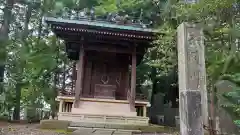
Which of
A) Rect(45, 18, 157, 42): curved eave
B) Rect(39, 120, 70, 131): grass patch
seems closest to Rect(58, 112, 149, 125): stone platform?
Rect(39, 120, 70, 131): grass patch

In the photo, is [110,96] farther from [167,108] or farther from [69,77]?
[69,77]

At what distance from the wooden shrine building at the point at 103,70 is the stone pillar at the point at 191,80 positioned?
6.35 m

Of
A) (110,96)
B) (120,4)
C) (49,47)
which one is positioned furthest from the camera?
(49,47)

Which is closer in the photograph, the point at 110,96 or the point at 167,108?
the point at 110,96

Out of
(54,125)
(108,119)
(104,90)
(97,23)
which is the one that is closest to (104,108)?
(108,119)

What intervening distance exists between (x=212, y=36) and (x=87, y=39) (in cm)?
625

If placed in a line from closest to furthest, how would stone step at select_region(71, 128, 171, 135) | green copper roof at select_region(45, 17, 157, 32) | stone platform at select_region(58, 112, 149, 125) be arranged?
stone step at select_region(71, 128, 171, 135) → green copper roof at select_region(45, 17, 157, 32) → stone platform at select_region(58, 112, 149, 125)

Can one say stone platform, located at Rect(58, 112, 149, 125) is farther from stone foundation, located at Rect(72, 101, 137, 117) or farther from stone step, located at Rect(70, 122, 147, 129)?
stone step, located at Rect(70, 122, 147, 129)

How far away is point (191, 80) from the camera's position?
219 inches

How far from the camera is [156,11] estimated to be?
21.5 metres

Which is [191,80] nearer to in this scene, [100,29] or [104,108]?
[100,29]

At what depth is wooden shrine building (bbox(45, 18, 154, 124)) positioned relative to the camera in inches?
475

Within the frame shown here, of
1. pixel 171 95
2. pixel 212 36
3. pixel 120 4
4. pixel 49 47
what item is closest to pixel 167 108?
pixel 171 95

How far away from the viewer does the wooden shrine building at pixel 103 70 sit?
12055 mm
